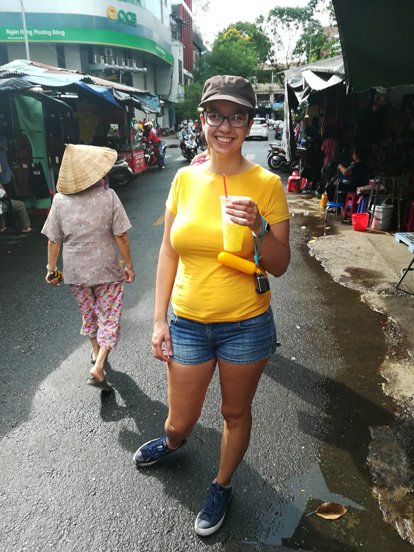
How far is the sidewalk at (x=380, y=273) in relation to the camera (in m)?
3.71

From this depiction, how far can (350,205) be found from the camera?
895 cm

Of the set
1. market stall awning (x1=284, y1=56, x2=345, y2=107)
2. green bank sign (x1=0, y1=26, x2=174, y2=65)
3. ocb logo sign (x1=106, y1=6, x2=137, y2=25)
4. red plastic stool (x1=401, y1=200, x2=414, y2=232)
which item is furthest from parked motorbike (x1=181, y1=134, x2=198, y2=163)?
ocb logo sign (x1=106, y1=6, x2=137, y2=25)

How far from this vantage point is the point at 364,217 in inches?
321

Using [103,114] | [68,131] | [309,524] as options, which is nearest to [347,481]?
Result: [309,524]

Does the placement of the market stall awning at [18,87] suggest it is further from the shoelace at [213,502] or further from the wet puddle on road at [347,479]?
the shoelace at [213,502]

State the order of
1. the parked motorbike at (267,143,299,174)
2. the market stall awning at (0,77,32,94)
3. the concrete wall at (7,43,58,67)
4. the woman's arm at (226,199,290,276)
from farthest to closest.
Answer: the concrete wall at (7,43,58,67) < the parked motorbike at (267,143,299,174) < the market stall awning at (0,77,32,94) < the woman's arm at (226,199,290,276)

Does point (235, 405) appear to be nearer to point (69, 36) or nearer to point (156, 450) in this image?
point (156, 450)

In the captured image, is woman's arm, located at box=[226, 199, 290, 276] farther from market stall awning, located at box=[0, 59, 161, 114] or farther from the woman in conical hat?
market stall awning, located at box=[0, 59, 161, 114]

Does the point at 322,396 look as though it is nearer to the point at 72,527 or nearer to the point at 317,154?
the point at 72,527

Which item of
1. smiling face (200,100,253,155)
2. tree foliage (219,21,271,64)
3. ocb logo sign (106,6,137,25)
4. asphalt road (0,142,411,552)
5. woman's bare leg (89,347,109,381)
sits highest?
tree foliage (219,21,271,64)

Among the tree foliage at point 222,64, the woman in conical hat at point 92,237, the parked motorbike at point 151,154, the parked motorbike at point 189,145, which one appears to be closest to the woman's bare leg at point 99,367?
the woman in conical hat at point 92,237

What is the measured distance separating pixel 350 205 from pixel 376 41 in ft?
19.5

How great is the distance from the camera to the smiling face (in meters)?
→ 1.81

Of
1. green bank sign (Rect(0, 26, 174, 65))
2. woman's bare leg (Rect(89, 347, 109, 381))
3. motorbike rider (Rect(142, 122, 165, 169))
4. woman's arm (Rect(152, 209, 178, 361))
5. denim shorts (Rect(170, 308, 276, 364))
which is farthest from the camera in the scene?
green bank sign (Rect(0, 26, 174, 65))
